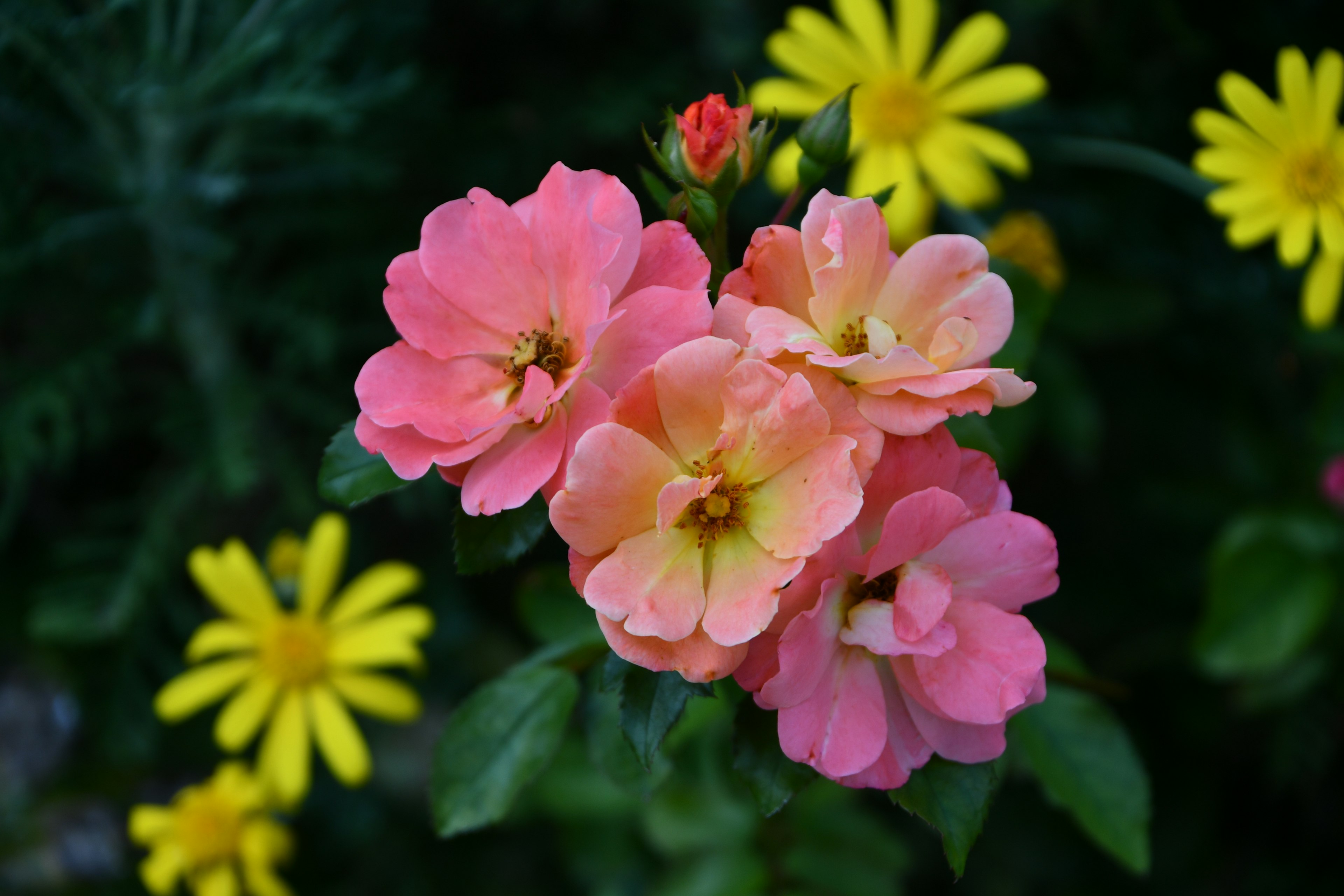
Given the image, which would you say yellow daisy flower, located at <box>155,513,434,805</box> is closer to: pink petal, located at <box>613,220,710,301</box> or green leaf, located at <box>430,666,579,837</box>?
green leaf, located at <box>430,666,579,837</box>

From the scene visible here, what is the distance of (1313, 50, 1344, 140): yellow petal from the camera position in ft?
4.28

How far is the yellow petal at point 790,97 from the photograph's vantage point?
1.52 metres

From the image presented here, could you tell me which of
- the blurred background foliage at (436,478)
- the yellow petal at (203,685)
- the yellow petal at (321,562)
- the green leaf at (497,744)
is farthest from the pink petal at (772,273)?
the yellow petal at (203,685)

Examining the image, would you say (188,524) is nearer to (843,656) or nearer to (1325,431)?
(843,656)

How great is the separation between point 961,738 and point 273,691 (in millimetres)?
1265

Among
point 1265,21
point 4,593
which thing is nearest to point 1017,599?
point 1265,21

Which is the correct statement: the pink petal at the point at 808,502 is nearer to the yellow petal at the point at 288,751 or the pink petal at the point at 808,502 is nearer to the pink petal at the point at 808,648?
the pink petal at the point at 808,648

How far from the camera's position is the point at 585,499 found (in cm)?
70

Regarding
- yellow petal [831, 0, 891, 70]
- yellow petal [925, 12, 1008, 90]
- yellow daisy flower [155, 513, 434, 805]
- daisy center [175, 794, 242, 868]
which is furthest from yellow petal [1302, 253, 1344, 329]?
daisy center [175, 794, 242, 868]

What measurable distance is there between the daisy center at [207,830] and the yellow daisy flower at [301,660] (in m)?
0.09

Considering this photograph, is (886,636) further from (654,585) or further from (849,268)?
(849,268)

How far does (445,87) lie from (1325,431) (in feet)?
6.20

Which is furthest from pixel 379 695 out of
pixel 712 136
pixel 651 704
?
pixel 712 136

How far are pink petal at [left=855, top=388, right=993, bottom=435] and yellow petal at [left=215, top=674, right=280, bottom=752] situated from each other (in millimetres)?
1298
